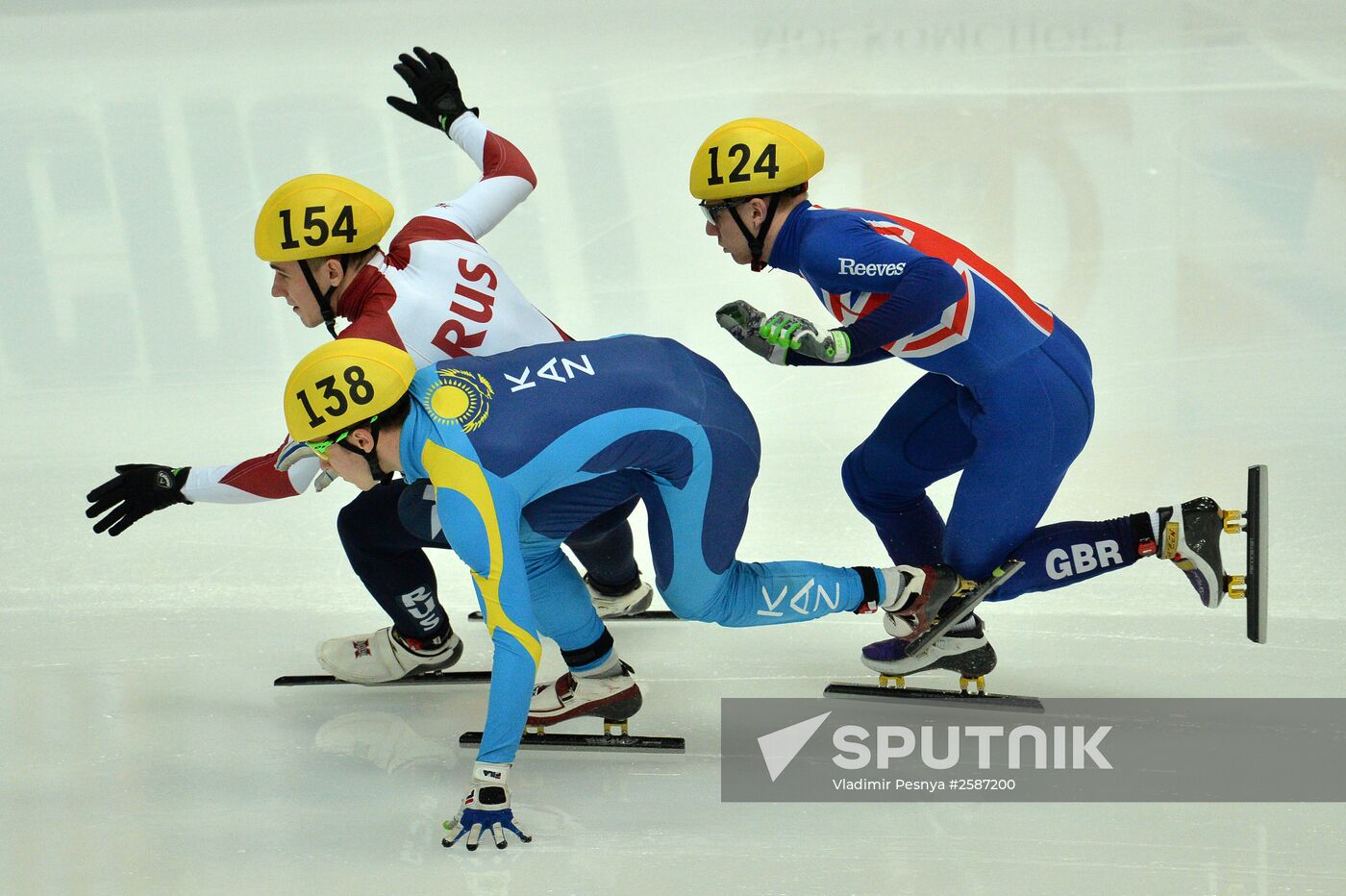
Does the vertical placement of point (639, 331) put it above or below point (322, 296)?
above

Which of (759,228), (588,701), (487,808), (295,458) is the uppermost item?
(759,228)

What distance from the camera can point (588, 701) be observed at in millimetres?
3812

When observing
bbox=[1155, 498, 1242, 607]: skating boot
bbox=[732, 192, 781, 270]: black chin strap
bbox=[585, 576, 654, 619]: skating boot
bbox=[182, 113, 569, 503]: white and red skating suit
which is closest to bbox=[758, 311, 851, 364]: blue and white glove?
bbox=[732, 192, 781, 270]: black chin strap

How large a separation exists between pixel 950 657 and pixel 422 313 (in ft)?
5.56

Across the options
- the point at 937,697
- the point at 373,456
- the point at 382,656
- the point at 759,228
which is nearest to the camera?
the point at 373,456

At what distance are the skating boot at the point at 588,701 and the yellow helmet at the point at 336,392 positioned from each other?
3.38 feet

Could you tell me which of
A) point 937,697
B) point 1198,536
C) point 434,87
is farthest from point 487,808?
point 434,87

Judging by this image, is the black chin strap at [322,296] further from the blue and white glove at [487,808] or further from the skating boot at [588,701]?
the blue and white glove at [487,808]

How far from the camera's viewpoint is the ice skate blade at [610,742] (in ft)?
12.4

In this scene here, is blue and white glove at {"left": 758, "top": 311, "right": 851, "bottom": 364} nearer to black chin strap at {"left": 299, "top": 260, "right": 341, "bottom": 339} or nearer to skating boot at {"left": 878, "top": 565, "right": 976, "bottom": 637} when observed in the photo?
skating boot at {"left": 878, "top": 565, "right": 976, "bottom": 637}

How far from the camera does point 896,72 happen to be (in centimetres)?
934

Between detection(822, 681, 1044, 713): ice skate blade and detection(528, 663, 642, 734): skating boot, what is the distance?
59 centimetres

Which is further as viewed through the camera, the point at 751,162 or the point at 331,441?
the point at 751,162

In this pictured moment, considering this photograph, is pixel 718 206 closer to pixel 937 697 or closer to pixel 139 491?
pixel 937 697
